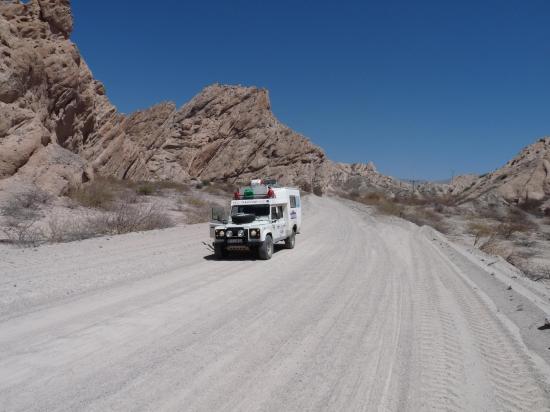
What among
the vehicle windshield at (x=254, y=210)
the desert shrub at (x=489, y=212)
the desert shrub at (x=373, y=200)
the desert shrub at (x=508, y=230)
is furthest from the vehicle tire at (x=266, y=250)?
the desert shrub at (x=373, y=200)

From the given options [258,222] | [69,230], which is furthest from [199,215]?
[258,222]

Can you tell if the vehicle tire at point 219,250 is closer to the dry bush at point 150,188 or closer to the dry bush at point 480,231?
the dry bush at point 480,231

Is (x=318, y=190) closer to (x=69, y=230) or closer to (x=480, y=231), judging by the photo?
(x=480, y=231)

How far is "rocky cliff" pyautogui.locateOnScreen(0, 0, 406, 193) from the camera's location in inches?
760

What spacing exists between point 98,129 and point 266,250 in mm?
21915

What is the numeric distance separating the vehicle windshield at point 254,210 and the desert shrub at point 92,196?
949 centimetres

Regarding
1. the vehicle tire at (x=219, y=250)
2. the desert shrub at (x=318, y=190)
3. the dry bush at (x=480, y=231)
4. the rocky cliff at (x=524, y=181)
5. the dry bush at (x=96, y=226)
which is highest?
the rocky cliff at (x=524, y=181)

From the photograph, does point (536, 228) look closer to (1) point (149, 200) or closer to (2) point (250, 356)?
(1) point (149, 200)

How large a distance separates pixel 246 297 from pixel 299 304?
107 cm

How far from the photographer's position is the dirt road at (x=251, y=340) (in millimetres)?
4184

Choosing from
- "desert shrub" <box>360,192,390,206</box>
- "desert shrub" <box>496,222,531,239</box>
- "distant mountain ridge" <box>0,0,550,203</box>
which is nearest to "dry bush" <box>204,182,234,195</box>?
"distant mountain ridge" <box>0,0,550,203</box>

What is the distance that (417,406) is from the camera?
13.3 ft

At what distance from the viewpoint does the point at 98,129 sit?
1163 inches

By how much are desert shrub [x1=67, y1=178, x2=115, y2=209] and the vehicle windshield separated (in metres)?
9.49
